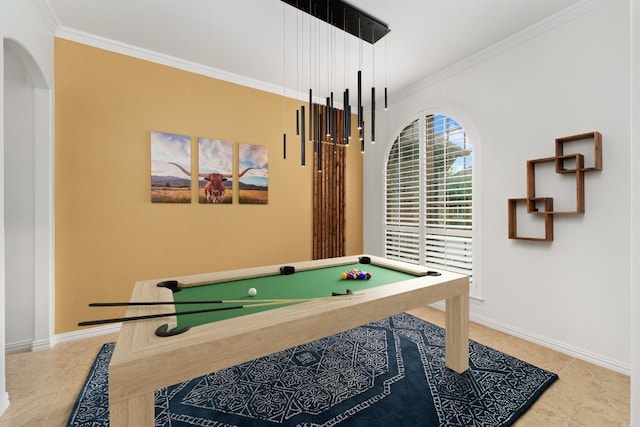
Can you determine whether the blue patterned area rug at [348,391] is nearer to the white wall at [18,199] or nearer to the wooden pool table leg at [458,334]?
the wooden pool table leg at [458,334]

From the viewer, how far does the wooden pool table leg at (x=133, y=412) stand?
100 centimetres

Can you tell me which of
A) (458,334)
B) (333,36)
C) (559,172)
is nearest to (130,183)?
(333,36)

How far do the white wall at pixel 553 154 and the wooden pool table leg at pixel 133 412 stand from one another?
3.07 meters

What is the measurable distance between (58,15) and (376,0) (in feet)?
8.84

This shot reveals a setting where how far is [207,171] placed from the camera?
10.7 feet

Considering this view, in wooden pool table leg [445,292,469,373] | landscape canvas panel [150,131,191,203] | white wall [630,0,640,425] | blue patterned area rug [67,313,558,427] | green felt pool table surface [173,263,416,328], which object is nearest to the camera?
white wall [630,0,640,425]

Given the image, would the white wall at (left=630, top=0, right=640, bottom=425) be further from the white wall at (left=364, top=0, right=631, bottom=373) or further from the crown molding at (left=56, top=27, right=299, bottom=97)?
the crown molding at (left=56, top=27, right=299, bottom=97)

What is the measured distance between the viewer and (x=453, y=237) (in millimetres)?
3326

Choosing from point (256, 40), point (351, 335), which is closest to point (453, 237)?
point (351, 335)

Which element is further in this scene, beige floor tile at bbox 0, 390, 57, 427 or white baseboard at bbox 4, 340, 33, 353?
white baseboard at bbox 4, 340, 33, 353

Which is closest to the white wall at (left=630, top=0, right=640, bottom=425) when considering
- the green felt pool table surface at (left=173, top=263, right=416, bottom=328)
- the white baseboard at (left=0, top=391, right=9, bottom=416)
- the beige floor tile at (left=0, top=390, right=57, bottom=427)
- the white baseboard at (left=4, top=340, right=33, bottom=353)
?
the green felt pool table surface at (left=173, top=263, right=416, bottom=328)

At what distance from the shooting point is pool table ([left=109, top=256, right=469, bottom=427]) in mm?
1040

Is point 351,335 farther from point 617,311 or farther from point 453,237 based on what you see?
point 617,311

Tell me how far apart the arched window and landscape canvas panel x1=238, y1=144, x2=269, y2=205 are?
1.82 meters
